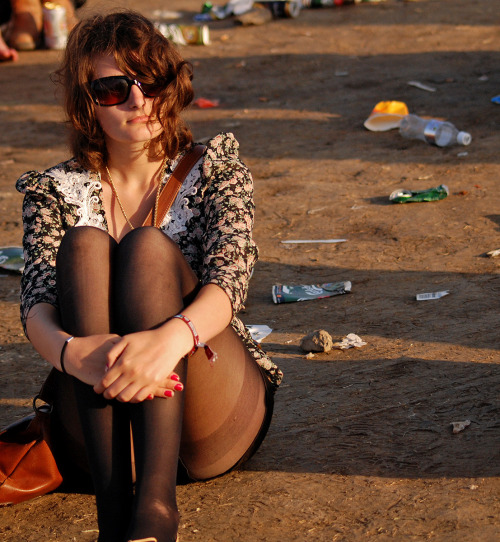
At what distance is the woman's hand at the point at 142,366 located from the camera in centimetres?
220

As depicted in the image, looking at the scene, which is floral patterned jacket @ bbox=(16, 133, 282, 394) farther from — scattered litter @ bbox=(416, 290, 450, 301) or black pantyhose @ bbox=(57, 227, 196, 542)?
scattered litter @ bbox=(416, 290, 450, 301)

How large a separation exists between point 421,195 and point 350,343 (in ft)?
7.36

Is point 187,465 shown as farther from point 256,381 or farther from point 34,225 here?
point 34,225

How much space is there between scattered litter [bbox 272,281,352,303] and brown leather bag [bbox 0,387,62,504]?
2.02 meters

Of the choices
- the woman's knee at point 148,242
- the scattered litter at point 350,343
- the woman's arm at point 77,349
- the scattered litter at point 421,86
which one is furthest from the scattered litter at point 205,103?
the woman's arm at point 77,349

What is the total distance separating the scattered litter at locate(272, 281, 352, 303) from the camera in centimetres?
443

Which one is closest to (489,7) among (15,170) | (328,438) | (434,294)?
(15,170)

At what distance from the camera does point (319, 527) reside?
2.38 meters

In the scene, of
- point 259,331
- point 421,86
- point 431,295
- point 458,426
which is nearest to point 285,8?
point 421,86

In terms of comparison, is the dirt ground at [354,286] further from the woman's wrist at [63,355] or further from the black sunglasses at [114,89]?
the black sunglasses at [114,89]

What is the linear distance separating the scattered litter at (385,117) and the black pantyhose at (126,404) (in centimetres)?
522

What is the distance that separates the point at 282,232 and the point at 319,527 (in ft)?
10.7

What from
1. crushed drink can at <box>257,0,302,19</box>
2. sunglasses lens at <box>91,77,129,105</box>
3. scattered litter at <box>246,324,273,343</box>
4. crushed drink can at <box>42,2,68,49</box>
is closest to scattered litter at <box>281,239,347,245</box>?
scattered litter at <box>246,324,273,343</box>

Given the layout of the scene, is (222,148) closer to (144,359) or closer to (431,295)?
(144,359)
